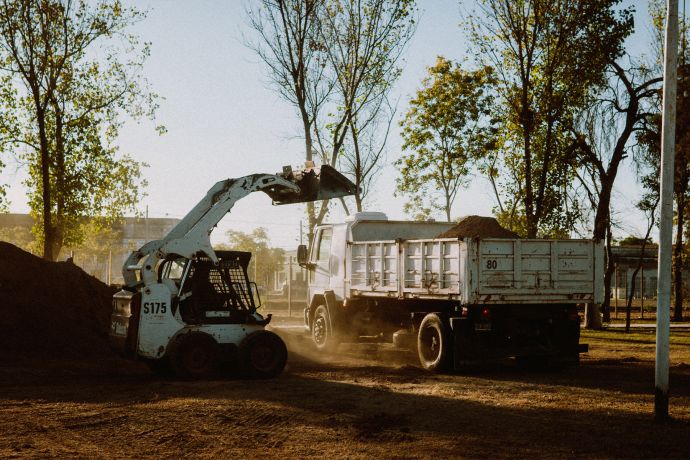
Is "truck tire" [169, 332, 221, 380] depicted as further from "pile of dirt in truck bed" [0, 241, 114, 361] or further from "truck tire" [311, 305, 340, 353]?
"truck tire" [311, 305, 340, 353]

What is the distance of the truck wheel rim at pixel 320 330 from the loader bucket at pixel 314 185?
471 cm

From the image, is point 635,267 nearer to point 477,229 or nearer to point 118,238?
point 118,238

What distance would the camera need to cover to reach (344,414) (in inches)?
433

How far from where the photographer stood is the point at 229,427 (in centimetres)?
1011

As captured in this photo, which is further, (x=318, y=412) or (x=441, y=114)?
(x=441, y=114)

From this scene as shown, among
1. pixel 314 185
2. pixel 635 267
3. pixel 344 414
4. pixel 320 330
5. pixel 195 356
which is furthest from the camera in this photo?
pixel 635 267

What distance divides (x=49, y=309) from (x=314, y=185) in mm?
7575

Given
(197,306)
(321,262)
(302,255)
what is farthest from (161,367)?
(302,255)

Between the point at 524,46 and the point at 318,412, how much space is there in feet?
68.8

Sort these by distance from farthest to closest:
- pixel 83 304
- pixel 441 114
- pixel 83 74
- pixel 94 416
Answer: pixel 441 114 < pixel 83 74 < pixel 83 304 < pixel 94 416

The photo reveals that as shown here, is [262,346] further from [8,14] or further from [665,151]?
[8,14]

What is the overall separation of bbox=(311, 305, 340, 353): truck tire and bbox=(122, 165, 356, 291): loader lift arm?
4.25m

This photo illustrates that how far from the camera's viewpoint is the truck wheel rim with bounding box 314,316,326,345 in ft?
64.1

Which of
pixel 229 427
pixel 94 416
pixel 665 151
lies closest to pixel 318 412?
pixel 229 427
